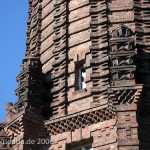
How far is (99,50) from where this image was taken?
20.2m

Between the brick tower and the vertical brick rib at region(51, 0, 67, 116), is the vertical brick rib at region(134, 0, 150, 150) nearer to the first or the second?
the brick tower

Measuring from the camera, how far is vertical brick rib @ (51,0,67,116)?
19938mm

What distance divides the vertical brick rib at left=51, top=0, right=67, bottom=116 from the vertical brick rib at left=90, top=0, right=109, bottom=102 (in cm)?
127

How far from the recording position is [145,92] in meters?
18.5

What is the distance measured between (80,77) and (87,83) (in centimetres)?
68

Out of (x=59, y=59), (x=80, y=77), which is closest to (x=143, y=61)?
(x=80, y=77)

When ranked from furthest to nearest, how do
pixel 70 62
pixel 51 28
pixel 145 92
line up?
1. pixel 51 28
2. pixel 70 62
3. pixel 145 92

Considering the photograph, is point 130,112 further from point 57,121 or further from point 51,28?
point 51,28

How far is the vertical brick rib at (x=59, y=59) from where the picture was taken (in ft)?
65.4

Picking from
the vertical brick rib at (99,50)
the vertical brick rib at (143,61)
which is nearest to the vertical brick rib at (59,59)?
the vertical brick rib at (99,50)

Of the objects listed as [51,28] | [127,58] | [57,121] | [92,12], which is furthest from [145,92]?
[51,28]

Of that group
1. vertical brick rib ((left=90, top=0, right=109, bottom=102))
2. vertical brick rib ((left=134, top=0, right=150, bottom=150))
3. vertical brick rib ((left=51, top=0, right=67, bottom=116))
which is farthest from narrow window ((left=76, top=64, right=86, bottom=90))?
vertical brick rib ((left=134, top=0, right=150, bottom=150))

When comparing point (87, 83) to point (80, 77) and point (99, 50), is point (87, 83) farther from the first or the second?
point (99, 50)

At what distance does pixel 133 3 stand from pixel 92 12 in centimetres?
160
